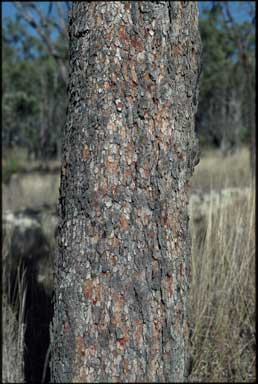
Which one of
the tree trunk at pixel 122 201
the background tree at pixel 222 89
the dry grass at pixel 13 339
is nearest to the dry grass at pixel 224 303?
the dry grass at pixel 13 339

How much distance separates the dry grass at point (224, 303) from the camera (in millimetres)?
2643

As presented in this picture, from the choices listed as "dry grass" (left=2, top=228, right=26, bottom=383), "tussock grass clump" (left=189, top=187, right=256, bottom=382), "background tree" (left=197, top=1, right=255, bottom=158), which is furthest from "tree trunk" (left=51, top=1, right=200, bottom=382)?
"background tree" (left=197, top=1, right=255, bottom=158)

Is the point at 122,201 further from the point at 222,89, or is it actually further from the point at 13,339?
the point at 222,89

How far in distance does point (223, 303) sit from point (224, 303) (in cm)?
2

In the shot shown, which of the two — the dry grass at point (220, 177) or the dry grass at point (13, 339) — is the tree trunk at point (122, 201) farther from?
the dry grass at point (220, 177)

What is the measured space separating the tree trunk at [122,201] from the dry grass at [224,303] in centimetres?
114

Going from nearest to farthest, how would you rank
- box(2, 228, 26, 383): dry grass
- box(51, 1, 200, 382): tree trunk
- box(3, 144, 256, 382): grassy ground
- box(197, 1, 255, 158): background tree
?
box(51, 1, 200, 382): tree trunk < box(2, 228, 26, 383): dry grass < box(3, 144, 256, 382): grassy ground < box(197, 1, 255, 158): background tree

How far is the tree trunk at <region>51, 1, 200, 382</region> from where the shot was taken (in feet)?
4.93

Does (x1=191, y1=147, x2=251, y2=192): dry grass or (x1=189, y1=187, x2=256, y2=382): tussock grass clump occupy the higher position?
(x1=191, y1=147, x2=251, y2=192): dry grass

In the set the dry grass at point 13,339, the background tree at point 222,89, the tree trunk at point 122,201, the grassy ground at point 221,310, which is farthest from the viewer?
the background tree at point 222,89

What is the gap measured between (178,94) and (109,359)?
814 mm

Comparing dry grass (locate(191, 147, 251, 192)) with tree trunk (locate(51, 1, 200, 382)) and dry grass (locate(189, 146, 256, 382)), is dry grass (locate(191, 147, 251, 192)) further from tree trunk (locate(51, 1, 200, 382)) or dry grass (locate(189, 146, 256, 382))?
tree trunk (locate(51, 1, 200, 382))

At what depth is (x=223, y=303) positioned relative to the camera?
2.72 m

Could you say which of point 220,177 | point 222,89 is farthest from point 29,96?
point 220,177
